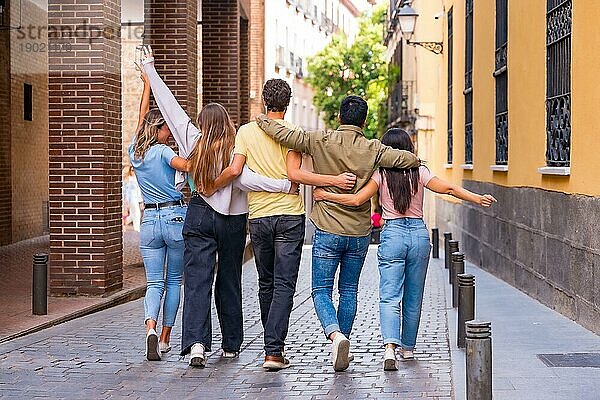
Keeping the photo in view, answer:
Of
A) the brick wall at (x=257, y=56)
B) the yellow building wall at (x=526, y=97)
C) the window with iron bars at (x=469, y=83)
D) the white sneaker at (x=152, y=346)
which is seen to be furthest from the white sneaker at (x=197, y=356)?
the brick wall at (x=257, y=56)

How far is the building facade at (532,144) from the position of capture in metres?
10.0

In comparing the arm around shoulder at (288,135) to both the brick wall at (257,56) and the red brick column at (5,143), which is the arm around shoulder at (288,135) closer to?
the red brick column at (5,143)

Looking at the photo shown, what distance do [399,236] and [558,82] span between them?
3829 millimetres

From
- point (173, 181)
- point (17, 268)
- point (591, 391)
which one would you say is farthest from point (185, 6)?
point (591, 391)

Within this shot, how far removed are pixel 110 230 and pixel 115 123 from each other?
1.20m

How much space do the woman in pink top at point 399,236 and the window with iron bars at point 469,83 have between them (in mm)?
11657

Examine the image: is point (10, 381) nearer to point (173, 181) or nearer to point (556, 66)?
point (173, 181)

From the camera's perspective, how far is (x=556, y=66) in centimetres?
1175

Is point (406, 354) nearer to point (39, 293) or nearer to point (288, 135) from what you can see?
point (288, 135)

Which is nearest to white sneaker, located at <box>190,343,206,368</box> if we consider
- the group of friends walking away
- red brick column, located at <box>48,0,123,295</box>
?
the group of friends walking away

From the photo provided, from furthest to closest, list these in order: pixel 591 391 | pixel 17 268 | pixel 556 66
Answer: pixel 17 268, pixel 556 66, pixel 591 391

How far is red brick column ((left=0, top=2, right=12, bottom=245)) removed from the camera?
2173cm

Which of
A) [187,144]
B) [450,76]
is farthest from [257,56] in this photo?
[187,144]

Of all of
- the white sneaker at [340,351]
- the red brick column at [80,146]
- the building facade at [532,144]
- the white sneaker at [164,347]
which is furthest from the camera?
the red brick column at [80,146]
